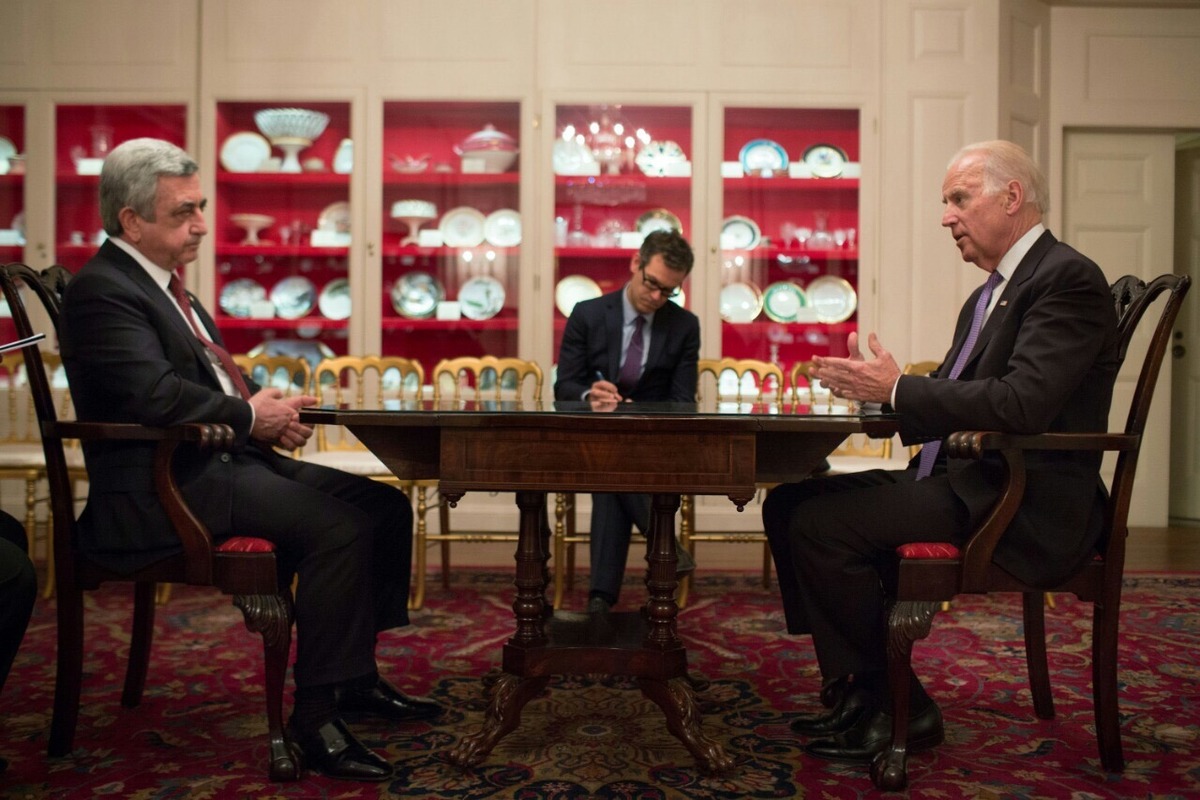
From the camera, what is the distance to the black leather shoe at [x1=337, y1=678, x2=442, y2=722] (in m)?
2.43

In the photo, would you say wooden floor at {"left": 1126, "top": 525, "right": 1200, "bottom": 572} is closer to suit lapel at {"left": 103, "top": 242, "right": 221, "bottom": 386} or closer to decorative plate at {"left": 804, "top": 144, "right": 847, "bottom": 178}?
decorative plate at {"left": 804, "top": 144, "right": 847, "bottom": 178}

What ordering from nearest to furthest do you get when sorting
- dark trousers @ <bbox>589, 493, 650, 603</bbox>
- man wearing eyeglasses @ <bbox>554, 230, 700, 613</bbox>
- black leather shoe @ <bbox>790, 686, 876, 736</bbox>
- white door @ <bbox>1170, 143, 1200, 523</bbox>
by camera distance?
black leather shoe @ <bbox>790, 686, 876, 736</bbox> < dark trousers @ <bbox>589, 493, 650, 603</bbox> < man wearing eyeglasses @ <bbox>554, 230, 700, 613</bbox> < white door @ <bbox>1170, 143, 1200, 523</bbox>

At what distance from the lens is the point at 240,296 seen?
5230mm

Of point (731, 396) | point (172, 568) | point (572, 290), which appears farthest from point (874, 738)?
point (572, 290)

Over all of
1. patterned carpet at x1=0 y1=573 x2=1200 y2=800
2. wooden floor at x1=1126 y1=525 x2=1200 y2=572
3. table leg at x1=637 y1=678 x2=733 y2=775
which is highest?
table leg at x1=637 y1=678 x2=733 y2=775

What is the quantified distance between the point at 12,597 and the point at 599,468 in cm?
111

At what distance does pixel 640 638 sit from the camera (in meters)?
2.35

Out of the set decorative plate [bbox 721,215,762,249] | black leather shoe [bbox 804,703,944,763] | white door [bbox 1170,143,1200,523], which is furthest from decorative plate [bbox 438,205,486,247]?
white door [bbox 1170,143,1200,523]

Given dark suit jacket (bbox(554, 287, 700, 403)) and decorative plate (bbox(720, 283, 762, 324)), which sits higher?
decorative plate (bbox(720, 283, 762, 324))

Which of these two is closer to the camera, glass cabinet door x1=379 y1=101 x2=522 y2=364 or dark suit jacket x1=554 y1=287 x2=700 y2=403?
dark suit jacket x1=554 y1=287 x2=700 y2=403

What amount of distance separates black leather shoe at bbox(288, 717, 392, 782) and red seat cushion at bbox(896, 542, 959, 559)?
3.61 ft

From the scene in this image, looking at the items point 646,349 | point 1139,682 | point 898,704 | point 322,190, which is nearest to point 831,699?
point 898,704

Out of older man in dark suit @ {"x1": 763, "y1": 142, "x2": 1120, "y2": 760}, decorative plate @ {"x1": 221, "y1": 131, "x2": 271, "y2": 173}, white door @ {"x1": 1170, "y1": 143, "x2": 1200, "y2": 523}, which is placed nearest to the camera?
older man in dark suit @ {"x1": 763, "y1": 142, "x2": 1120, "y2": 760}

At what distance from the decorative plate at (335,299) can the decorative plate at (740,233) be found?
6.24ft
